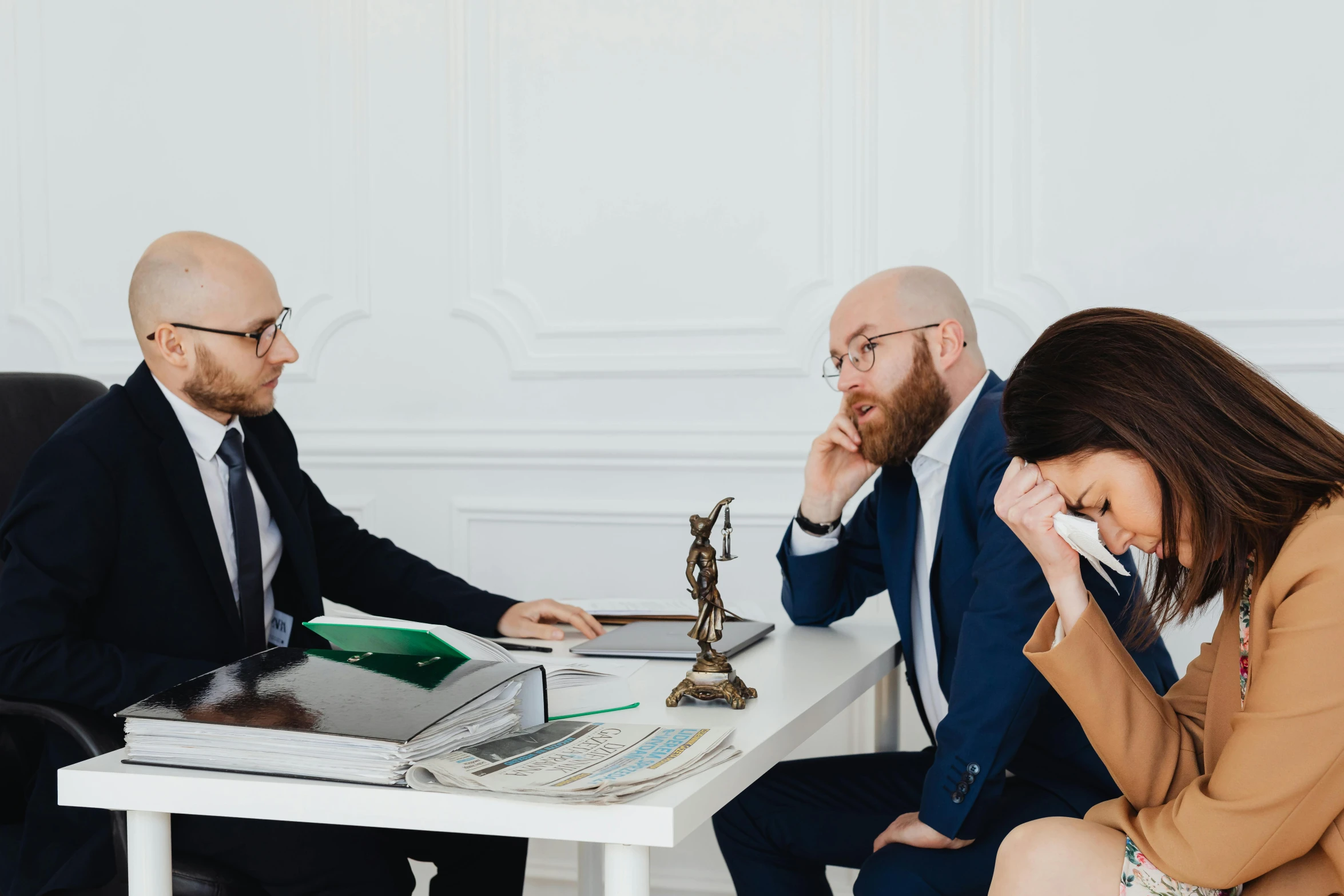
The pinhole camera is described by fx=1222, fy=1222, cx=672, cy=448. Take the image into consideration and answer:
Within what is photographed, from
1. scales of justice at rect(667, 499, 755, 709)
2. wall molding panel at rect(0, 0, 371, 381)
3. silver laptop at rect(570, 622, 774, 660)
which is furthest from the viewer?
wall molding panel at rect(0, 0, 371, 381)

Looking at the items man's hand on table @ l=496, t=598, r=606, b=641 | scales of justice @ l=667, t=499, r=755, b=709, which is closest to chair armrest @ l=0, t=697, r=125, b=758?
man's hand on table @ l=496, t=598, r=606, b=641

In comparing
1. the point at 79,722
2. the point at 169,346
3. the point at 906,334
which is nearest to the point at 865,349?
the point at 906,334

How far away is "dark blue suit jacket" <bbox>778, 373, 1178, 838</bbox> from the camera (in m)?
1.62

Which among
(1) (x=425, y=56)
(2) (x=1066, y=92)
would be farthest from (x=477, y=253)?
(2) (x=1066, y=92)

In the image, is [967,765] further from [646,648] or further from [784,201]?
[784,201]

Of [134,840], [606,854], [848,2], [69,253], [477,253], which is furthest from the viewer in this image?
[69,253]

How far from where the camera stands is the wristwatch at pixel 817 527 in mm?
2195

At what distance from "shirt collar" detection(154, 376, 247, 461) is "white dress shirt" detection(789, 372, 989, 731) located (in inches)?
46.7

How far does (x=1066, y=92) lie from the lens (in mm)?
2766

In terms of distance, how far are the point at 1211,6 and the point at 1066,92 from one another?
13.5 inches

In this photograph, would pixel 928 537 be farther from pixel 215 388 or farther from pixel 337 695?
pixel 215 388

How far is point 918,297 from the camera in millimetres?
2166

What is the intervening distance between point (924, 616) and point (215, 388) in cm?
126

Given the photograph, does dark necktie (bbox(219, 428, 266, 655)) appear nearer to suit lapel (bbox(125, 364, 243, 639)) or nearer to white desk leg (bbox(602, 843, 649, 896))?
suit lapel (bbox(125, 364, 243, 639))
